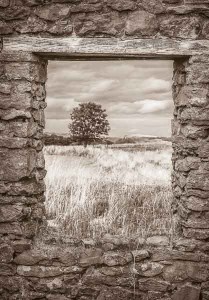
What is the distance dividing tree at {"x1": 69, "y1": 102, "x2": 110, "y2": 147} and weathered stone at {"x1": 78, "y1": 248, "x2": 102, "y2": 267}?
839 inches

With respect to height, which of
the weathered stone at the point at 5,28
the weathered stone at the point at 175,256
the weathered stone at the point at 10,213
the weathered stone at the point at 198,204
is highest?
the weathered stone at the point at 5,28

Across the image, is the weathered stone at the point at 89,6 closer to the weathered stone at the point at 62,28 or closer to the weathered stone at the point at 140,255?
the weathered stone at the point at 62,28

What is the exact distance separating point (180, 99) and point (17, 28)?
1.78m

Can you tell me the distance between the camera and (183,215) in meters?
3.61

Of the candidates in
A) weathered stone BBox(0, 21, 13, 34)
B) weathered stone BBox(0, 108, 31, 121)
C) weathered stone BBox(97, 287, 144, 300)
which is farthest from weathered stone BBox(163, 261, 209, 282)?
weathered stone BBox(0, 21, 13, 34)

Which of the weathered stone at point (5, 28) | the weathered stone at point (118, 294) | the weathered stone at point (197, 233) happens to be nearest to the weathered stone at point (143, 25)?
the weathered stone at point (5, 28)

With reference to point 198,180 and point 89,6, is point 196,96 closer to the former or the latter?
point 198,180

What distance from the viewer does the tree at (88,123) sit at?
24844mm

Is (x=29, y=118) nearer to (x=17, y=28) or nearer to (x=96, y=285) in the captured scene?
(x=17, y=28)

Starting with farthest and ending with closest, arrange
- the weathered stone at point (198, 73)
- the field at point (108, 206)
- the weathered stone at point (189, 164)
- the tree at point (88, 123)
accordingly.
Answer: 1. the tree at point (88, 123)
2. the field at point (108, 206)
3. the weathered stone at point (189, 164)
4. the weathered stone at point (198, 73)

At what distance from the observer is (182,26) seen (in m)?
3.38

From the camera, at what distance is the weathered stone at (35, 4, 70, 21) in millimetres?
3451

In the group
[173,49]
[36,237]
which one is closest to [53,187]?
[36,237]

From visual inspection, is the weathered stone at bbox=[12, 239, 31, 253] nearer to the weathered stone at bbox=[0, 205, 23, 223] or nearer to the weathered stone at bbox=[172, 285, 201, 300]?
the weathered stone at bbox=[0, 205, 23, 223]
